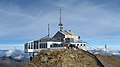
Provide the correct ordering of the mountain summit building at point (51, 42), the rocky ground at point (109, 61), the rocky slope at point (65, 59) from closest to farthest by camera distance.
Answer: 1. the rocky slope at point (65, 59)
2. the rocky ground at point (109, 61)
3. the mountain summit building at point (51, 42)

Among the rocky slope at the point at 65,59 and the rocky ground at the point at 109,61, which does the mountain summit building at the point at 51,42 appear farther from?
the rocky slope at the point at 65,59

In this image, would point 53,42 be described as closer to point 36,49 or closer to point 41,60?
point 36,49

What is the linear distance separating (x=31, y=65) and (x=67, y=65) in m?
4.20

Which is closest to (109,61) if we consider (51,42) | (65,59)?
(65,59)

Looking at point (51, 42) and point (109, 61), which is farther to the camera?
point (51, 42)

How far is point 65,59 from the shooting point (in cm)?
2214

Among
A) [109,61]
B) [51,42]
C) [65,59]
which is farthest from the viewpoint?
[51,42]

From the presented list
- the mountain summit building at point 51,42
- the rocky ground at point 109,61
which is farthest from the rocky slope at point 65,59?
the mountain summit building at point 51,42

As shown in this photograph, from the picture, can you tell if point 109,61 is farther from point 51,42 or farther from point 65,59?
point 51,42

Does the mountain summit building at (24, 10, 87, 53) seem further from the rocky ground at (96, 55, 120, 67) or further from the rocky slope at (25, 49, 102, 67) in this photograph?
the rocky slope at (25, 49, 102, 67)

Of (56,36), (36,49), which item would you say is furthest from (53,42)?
(36,49)

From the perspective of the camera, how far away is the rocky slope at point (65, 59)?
22.0 m

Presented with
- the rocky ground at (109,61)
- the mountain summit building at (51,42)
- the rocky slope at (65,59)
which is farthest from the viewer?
the mountain summit building at (51,42)

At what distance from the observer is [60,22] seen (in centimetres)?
6694
